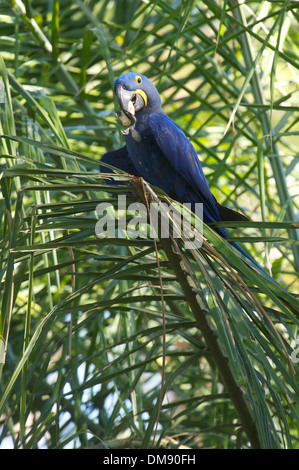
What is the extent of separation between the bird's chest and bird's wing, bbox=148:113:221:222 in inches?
0.9

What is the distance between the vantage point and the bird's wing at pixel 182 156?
95cm

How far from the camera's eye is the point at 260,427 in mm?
577

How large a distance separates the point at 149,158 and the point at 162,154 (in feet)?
0.08

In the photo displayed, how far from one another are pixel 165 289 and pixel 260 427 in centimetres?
30

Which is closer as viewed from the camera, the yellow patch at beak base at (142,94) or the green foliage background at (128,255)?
the green foliage background at (128,255)

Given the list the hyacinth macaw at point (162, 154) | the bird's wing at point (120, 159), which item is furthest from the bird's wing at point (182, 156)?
the bird's wing at point (120, 159)

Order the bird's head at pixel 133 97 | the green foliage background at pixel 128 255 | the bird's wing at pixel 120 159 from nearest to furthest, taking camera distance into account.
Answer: the green foliage background at pixel 128 255 → the bird's head at pixel 133 97 → the bird's wing at pixel 120 159

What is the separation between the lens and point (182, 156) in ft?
3.13

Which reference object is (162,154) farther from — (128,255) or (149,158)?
(128,255)

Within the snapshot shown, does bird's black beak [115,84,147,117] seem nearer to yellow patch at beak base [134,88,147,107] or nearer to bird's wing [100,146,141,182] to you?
yellow patch at beak base [134,88,147,107]

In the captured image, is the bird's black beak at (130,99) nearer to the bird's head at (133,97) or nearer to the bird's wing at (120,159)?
the bird's head at (133,97)

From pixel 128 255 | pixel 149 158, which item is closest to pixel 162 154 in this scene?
pixel 149 158
